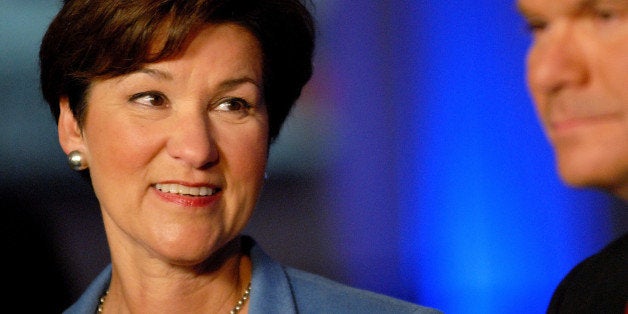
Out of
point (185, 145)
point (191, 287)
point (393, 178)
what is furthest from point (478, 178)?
point (185, 145)

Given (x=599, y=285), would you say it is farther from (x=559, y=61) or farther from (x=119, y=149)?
(x=119, y=149)

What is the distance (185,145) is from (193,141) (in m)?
0.02

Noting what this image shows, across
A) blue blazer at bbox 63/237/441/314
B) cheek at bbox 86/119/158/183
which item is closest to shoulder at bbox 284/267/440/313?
blue blazer at bbox 63/237/441/314

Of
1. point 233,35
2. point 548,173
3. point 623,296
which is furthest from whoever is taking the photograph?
point 548,173

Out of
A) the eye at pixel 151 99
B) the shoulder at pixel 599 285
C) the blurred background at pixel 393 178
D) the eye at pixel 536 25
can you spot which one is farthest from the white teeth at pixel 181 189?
the blurred background at pixel 393 178

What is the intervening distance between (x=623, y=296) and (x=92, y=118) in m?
1.00

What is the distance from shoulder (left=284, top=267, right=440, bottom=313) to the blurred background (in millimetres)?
792

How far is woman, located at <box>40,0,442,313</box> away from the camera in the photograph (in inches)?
61.2

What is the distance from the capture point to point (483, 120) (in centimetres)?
244

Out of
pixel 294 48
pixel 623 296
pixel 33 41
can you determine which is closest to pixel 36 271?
pixel 33 41

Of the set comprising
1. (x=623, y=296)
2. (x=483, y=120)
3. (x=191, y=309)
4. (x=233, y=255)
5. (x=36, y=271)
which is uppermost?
(x=483, y=120)

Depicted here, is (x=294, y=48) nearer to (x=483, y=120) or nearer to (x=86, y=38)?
(x=86, y=38)

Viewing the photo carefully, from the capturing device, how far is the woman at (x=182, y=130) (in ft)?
5.10

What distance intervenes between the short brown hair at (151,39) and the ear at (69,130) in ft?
0.07
